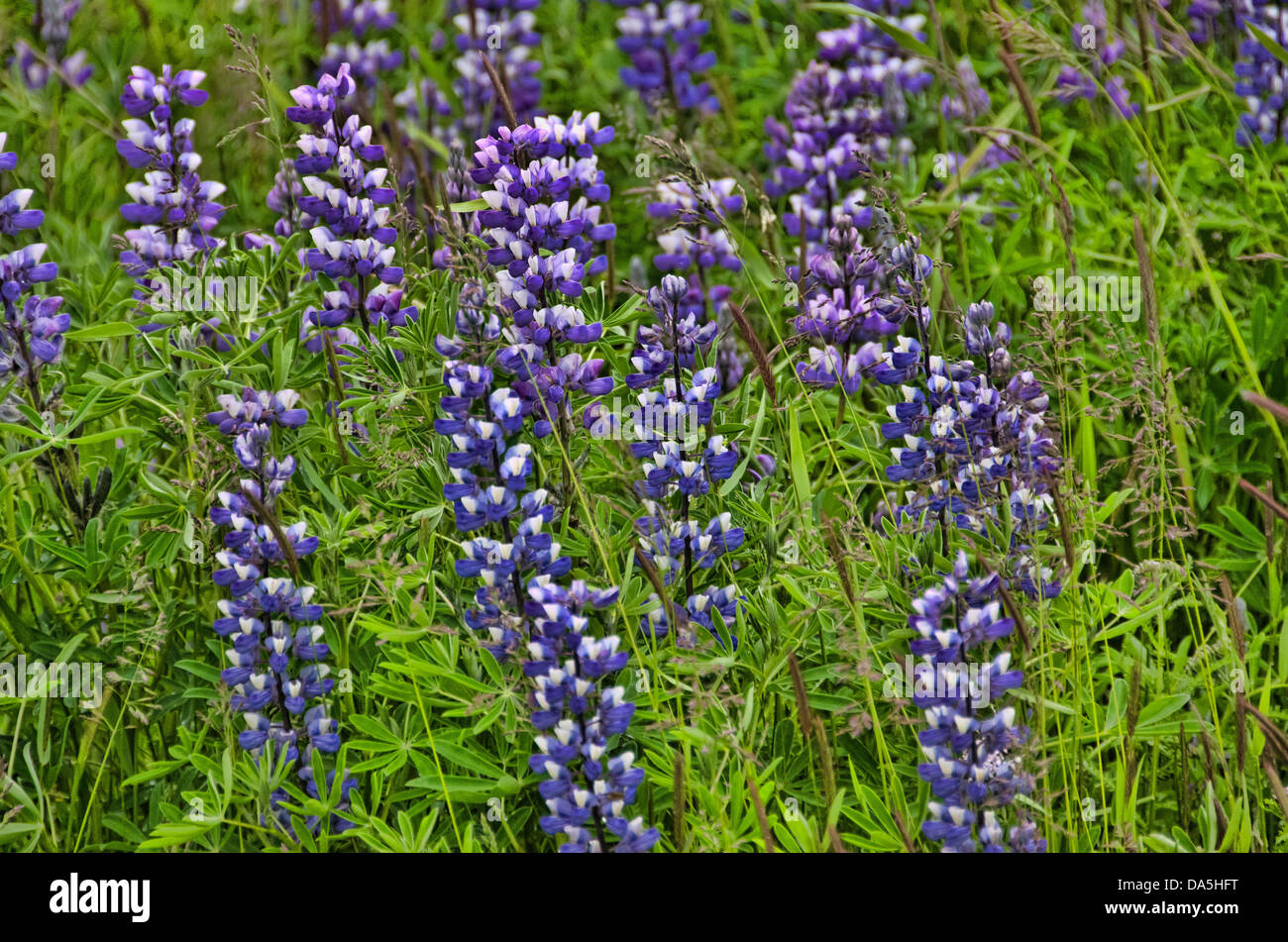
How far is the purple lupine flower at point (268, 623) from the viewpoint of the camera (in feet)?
7.19

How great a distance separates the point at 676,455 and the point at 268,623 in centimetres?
74

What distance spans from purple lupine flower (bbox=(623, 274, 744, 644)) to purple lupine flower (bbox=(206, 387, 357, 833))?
0.56 m

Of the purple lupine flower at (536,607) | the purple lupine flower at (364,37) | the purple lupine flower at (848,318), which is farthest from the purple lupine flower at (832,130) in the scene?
the purple lupine flower at (364,37)

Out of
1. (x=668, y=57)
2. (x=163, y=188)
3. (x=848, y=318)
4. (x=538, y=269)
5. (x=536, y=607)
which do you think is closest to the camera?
(x=536, y=607)

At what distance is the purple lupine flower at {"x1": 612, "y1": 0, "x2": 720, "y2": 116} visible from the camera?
444 cm

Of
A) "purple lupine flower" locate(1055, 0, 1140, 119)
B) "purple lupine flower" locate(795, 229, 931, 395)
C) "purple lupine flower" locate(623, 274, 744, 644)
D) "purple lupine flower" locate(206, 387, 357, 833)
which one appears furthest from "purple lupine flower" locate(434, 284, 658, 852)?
"purple lupine flower" locate(1055, 0, 1140, 119)

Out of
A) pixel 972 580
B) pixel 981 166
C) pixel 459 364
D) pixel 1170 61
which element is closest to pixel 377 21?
pixel 981 166

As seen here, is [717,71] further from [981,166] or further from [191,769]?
[191,769]

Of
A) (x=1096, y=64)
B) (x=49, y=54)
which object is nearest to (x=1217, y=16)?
(x=1096, y=64)

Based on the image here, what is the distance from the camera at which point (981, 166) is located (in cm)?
405

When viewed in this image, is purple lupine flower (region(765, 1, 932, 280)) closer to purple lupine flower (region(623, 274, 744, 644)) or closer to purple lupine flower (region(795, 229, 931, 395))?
purple lupine flower (region(795, 229, 931, 395))

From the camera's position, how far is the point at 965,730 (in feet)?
6.40

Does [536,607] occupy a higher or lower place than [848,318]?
lower

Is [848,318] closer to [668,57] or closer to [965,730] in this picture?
[965,730]
